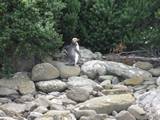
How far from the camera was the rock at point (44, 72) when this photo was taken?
35.4 feet

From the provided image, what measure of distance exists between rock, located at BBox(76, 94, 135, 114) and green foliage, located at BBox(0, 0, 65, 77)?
1.81m

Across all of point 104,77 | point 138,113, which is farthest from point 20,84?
point 138,113

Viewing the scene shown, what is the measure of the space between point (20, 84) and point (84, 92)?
1335 millimetres

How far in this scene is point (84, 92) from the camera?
10031 mm

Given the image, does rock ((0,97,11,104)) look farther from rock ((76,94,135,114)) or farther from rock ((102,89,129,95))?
rock ((102,89,129,95))

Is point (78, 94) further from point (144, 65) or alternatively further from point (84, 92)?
point (144, 65)

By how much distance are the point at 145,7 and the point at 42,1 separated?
2528 mm

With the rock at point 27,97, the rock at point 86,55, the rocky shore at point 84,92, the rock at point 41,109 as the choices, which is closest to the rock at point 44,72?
the rocky shore at point 84,92

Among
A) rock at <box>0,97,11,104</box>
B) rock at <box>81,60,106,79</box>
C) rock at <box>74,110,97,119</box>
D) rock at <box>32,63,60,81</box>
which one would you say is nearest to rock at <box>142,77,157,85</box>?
rock at <box>81,60,106,79</box>

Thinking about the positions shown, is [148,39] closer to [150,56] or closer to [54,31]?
[150,56]

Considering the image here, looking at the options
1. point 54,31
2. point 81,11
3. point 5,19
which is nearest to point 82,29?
point 81,11

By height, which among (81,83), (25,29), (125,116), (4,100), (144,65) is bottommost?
(125,116)

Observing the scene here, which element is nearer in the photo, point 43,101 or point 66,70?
point 43,101

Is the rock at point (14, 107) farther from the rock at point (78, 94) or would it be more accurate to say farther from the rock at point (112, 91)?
the rock at point (112, 91)
